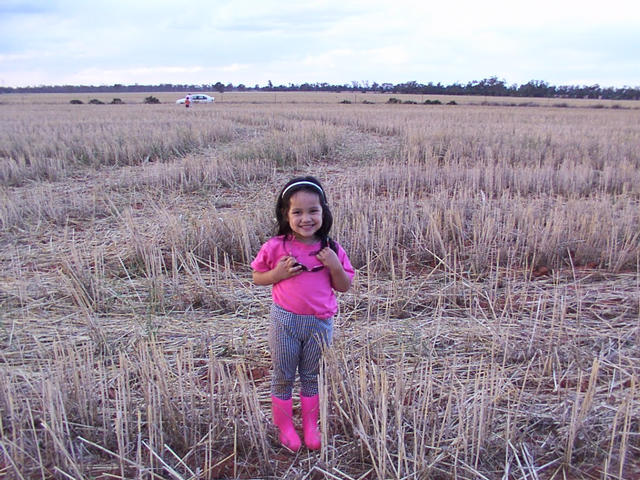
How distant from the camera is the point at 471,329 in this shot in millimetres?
2988

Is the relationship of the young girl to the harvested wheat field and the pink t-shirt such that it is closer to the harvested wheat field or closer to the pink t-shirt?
the pink t-shirt

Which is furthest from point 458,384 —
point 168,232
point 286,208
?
point 168,232

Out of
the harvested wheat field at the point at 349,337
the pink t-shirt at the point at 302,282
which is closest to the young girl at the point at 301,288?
the pink t-shirt at the point at 302,282

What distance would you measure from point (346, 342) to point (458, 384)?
0.70m

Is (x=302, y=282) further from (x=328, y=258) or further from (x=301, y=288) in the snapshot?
(x=328, y=258)

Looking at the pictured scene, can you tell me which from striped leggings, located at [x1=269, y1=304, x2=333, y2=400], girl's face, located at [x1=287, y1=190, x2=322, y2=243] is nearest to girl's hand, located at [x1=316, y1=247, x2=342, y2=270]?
girl's face, located at [x1=287, y1=190, x2=322, y2=243]

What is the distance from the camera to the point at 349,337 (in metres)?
2.99

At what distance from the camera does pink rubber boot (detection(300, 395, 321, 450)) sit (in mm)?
2127

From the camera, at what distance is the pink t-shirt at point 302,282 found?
7.13 ft

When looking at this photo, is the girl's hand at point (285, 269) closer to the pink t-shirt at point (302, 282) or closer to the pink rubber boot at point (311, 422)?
the pink t-shirt at point (302, 282)

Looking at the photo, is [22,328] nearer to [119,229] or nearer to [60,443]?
A: [60,443]

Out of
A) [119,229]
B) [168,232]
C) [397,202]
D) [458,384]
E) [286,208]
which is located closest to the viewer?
[286,208]

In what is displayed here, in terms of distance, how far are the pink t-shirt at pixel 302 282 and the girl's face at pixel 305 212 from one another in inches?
4.2

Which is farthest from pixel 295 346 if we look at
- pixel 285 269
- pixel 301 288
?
pixel 285 269
